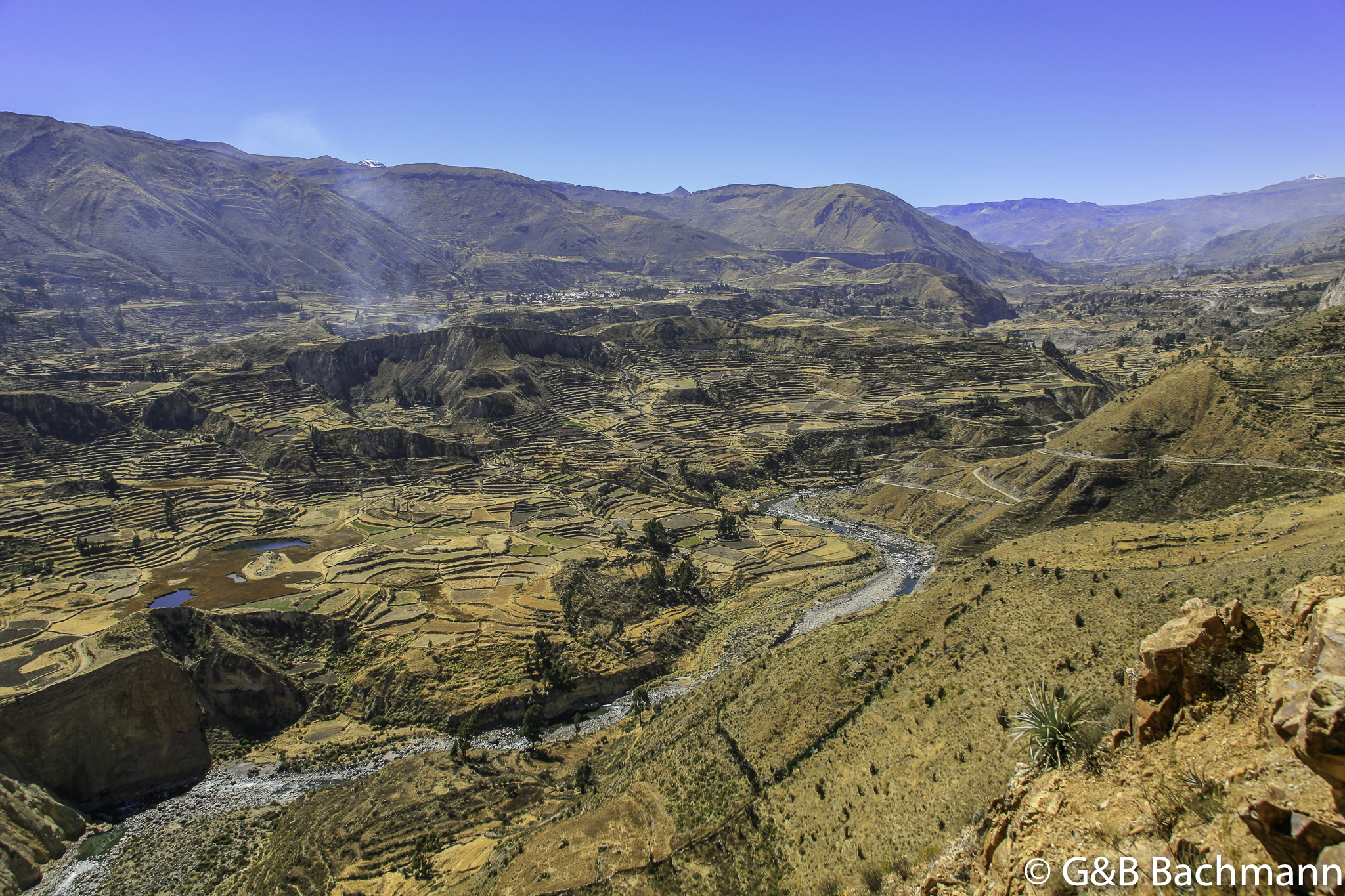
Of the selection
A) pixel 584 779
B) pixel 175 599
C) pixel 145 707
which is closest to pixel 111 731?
pixel 145 707

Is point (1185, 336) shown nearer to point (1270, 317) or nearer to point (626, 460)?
point (1270, 317)

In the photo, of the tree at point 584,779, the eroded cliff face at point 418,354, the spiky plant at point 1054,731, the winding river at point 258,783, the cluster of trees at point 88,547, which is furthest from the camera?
the eroded cliff face at point 418,354

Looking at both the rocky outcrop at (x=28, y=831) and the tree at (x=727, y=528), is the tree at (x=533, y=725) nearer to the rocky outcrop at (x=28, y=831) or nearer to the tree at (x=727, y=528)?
the rocky outcrop at (x=28, y=831)

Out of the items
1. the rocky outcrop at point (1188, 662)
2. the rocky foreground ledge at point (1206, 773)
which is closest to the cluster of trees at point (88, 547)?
the rocky foreground ledge at point (1206, 773)

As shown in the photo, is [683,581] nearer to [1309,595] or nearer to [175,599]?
[175,599]

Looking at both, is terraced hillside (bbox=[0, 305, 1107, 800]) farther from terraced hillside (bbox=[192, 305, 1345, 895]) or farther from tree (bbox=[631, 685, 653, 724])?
terraced hillside (bbox=[192, 305, 1345, 895])
